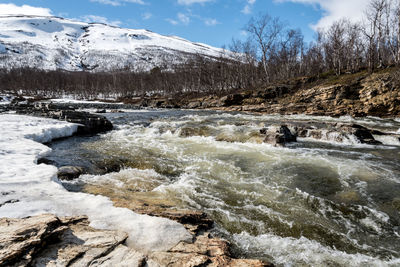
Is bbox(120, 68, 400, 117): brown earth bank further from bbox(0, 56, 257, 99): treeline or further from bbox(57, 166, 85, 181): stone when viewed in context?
bbox(0, 56, 257, 99): treeline

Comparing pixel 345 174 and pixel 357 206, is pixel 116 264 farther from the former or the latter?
pixel 345 174

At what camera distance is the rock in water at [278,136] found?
33.4 feet

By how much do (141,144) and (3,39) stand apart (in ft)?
820

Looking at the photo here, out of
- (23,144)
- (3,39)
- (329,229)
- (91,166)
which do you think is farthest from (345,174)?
(3,39)

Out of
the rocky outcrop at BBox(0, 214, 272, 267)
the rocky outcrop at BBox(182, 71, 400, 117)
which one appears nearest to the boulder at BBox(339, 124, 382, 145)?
the rocky outcrop at BBox(182, 71, 400, 117)

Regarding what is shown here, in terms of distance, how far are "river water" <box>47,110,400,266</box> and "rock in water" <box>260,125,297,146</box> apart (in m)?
0.41

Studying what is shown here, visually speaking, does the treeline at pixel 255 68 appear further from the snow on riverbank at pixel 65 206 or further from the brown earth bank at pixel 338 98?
the snow on riverbank at pixel 65 206

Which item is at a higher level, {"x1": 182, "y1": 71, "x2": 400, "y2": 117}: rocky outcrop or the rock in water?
{"x1": 182, "y1": 71, "x2": 400, "y2": 117}: rocky outcrop

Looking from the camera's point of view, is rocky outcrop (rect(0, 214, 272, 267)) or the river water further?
the river water

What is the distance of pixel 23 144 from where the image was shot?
321 inches

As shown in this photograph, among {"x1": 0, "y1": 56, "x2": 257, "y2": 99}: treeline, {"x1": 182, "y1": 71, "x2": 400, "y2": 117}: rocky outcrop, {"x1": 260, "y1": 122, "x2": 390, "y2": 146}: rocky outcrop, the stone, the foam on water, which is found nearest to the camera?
the foam on water

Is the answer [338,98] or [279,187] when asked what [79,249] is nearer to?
[279,187]

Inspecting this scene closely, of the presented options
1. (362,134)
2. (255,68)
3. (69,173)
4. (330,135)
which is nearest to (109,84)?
(255,68)

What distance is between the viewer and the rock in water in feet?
33.4
